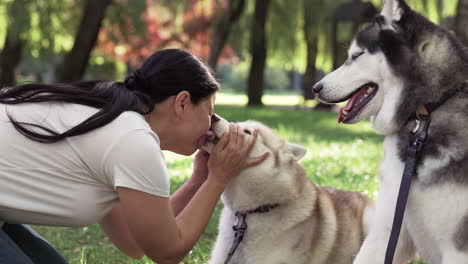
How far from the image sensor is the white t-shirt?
2473 mm

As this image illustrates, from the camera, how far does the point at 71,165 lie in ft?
8.55

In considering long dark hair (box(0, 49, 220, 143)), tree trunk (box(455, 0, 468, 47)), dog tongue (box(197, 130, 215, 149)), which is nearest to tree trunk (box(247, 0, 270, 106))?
tree trunk (box(455, 0, 468, 47))

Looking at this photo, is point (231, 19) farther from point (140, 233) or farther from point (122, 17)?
point (140, 233)

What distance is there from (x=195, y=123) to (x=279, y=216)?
3.13 feet

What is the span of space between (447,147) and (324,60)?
1980cm

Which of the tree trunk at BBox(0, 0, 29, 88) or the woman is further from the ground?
the woman

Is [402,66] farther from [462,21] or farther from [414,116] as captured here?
[462,21]

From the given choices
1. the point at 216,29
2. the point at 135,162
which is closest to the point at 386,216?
the point at 135,162

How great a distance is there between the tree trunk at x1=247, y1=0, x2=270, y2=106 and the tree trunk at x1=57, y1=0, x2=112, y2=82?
5.13m

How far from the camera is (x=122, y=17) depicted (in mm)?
14156

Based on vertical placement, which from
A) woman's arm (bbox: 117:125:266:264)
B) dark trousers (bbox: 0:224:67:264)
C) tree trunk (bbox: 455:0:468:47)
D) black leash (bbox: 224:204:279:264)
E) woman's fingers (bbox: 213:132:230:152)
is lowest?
tree trunk (bbox: 455:0:468:47)

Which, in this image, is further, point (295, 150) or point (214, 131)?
point (295, 150)

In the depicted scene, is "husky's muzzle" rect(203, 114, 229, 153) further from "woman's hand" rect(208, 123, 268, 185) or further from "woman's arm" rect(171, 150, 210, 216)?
"woman's arm" rect(171, 150, 210, 216)

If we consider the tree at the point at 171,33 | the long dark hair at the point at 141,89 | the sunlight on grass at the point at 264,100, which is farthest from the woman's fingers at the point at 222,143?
the tree at the point at 171,33
